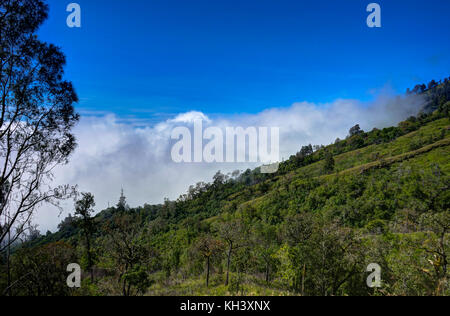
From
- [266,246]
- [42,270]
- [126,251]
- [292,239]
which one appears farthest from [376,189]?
[42,270]

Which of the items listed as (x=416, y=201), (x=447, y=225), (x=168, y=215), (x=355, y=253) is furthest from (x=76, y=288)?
(x=168, y=215)

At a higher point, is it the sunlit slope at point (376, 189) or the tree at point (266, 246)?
the sunlit slope at point (376, 189)

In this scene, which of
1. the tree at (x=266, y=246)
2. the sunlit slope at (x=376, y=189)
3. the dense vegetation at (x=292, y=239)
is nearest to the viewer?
the dense vegetation at (x=292, y=239)

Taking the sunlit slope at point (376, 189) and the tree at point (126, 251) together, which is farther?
the sunlit slope at point (376, 189)

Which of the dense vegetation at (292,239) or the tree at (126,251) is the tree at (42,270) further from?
the tree at (126,251)

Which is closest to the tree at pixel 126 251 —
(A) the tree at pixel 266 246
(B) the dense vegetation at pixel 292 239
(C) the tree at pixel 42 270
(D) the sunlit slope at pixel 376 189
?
(B) the dense vegetation at pixel 292 239

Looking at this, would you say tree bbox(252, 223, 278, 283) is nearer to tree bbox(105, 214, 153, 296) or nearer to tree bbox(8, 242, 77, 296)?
tree bbox(105, 214, 153, 296)

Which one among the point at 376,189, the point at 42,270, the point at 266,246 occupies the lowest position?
A: the point at 266,246

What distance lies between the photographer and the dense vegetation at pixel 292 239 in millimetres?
16766

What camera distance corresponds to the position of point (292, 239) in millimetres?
27328

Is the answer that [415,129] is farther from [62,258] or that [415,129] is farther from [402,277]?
[62,258]

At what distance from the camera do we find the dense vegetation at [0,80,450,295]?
16.8 m

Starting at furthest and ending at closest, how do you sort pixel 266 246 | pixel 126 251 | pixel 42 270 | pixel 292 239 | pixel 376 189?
pixel 376 189 → pixel 266 246 → pixel 292 239 → pixel 126 251 → pixel 42 270

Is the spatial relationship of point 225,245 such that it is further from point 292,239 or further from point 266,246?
point 266,246
